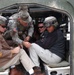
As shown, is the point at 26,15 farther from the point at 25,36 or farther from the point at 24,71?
the point at 24,71

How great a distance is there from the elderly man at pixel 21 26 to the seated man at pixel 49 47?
→ 379 millimetres

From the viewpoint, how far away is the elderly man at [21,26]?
4.38 metres

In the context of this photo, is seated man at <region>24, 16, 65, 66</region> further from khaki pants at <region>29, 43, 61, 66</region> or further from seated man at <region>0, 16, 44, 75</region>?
seated man at <region>0, 16, 44, 75</region>

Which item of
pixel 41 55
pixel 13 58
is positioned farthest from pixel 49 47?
pixel 13 58

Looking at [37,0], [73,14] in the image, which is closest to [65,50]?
A: [73,14]

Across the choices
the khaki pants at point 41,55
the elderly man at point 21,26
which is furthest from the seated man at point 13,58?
the elderly man at point 21,26

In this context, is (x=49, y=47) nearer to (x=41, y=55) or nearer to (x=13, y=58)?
(x=41, y=55)

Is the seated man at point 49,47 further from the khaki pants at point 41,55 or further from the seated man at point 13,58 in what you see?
the seated man at point 13,58

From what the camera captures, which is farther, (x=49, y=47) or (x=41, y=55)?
(x=49, y=47)

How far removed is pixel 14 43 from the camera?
455 cm

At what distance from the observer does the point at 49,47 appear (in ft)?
14.2

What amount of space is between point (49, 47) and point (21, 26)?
2.56 feet

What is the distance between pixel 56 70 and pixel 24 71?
0.72 m

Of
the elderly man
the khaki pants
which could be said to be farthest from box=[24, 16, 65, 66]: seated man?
the elderly man
